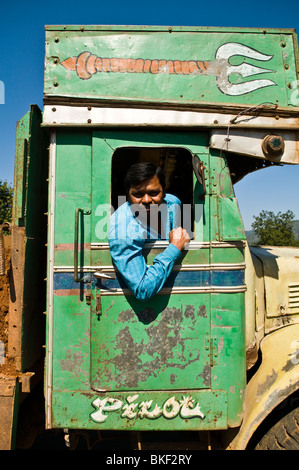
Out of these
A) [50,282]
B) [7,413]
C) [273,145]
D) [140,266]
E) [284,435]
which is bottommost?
[284,435]

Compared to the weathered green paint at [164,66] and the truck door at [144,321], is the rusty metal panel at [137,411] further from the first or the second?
the weathered green paint at [164,66]

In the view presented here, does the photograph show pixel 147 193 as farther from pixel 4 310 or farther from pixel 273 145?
pixel 4 310

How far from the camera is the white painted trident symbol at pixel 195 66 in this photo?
232 centimetres

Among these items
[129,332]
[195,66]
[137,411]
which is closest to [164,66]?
[195,66]

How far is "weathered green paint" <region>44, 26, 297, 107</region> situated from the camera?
7.61 feet

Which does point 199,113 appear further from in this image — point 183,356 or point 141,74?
point 183,356

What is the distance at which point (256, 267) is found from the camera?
279 cm

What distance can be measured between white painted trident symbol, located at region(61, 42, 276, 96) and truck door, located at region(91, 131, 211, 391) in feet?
1.52

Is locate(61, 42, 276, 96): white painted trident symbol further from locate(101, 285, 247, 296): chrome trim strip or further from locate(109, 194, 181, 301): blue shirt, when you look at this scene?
locate(101, 285, 247, 296): chrome trim strip

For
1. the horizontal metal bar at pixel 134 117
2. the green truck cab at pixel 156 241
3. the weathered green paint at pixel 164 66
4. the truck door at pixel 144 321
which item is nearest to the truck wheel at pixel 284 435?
the green truck cab at pixel 156 241

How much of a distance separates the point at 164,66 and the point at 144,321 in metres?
1.79

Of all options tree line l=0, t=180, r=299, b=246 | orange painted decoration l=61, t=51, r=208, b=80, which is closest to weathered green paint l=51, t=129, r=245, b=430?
orange painted decoration l=61, t=51, r=208, b=80

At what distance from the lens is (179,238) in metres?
2.29
